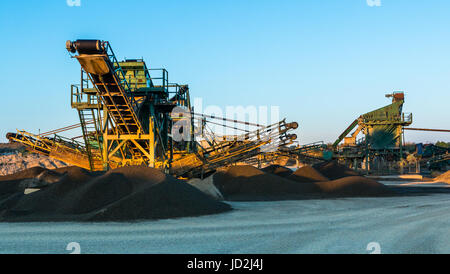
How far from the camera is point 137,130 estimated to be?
1584 centimetres

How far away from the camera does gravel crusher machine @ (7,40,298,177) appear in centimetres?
1416

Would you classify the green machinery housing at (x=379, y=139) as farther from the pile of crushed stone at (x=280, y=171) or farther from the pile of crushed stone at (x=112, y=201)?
the pile of crushed stone at (x=112, y=201)

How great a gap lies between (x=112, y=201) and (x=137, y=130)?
6.38 m

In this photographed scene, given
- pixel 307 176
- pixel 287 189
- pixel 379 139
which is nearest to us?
pixel 287 189

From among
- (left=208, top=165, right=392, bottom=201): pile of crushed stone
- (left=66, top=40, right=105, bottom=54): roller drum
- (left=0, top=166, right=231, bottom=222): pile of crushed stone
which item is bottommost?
(left=208, top=165, right=392, bottom=201): pile of crushed stone

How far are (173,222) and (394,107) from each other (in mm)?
30580

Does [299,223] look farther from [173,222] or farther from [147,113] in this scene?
[147,113]

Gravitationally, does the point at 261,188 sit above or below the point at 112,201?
below

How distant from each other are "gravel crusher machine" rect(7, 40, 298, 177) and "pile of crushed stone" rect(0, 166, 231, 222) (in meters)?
3.84

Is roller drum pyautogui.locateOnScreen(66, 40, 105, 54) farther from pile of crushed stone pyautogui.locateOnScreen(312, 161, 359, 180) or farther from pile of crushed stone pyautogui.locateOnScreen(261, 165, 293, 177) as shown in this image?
pile of crushed stone pyautogui.locateOnScreen(312, 161, 359, 180)

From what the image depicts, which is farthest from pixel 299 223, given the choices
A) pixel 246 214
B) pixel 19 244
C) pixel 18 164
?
pixel 18 164

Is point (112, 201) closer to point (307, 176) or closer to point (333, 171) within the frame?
point (307, 176)

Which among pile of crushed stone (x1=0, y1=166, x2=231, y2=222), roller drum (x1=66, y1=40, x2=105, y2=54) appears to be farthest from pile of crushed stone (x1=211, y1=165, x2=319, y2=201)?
roller drum (x1=66, y1=40, x2=105, y2=54)

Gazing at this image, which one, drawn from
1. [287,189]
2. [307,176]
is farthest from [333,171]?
[287,189]
